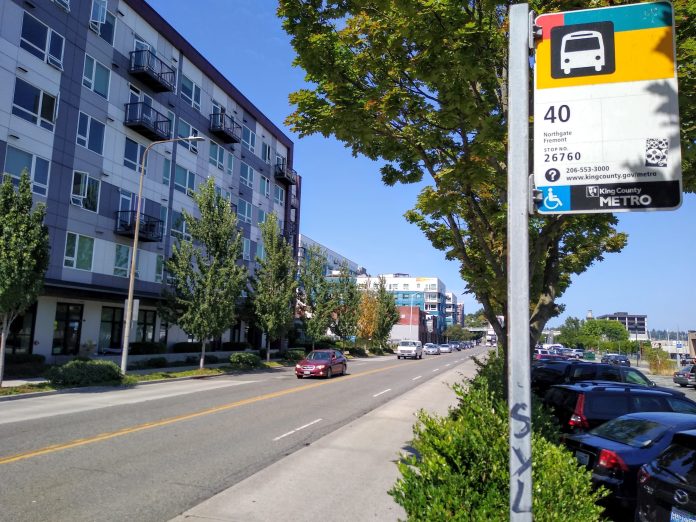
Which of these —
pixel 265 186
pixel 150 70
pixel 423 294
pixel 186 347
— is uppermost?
pixel 150 70

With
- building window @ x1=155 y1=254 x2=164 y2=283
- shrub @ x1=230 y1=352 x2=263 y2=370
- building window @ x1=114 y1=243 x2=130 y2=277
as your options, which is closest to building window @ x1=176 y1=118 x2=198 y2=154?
building window @ x1=155 y1=254 x2=164 y2=283

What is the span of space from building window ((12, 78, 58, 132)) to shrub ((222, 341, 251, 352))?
20868 millimetres

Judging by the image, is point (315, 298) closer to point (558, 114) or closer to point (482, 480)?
point (482, 480)

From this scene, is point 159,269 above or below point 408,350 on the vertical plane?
above

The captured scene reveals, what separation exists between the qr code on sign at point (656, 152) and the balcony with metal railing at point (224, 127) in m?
36.9

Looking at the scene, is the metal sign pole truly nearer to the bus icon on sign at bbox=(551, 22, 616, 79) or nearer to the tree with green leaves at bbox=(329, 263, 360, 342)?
the bus icon on sign at bbox=(551, 22, 616, 79)

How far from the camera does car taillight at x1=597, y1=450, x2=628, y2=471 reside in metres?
6.20

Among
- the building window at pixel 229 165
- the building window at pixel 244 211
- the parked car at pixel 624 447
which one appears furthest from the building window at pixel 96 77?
the parked car at pixel 624 447

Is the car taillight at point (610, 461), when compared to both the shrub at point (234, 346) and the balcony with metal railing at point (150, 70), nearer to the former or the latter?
the balcony with metal railing at point (150, 70)

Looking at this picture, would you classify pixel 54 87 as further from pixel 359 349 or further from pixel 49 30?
pixel 359 349

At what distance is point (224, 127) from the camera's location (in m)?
37.6

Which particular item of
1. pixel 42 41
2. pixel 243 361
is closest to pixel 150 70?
pixel 42 41

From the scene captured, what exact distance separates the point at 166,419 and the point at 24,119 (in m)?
17.2

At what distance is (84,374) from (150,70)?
1828 centimetres
